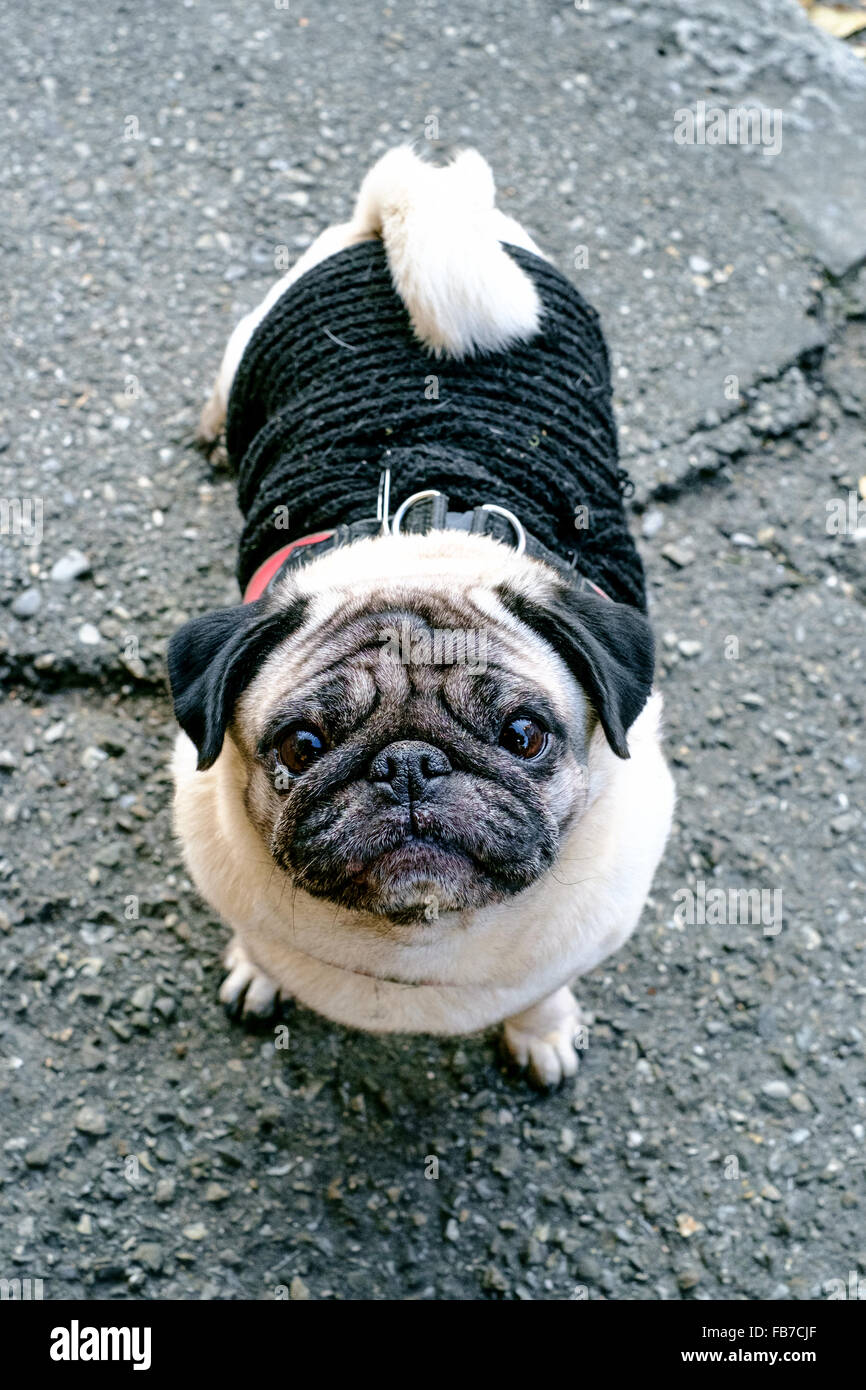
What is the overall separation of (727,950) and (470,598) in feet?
5.14

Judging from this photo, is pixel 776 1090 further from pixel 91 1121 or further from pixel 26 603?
pixel 26 603

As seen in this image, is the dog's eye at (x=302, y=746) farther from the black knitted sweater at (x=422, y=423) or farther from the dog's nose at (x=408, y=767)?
the black knitted sweater at (x=422, y=423)

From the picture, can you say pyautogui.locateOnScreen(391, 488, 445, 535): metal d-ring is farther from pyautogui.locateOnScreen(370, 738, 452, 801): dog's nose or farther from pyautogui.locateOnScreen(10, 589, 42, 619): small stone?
pyautogui.locateOnScreen(10, 589, 42, 619): small stone

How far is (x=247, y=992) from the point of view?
9.67ft

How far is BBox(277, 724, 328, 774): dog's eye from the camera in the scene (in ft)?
6.59

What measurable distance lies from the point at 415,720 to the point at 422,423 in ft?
2.68

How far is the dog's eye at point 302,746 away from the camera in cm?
201

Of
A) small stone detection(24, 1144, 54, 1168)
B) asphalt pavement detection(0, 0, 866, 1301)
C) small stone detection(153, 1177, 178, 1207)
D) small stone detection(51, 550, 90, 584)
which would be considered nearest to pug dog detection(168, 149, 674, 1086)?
asphalt pavement detection(0, 0, 866, 1301)

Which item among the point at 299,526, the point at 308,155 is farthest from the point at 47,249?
the point at 299,526

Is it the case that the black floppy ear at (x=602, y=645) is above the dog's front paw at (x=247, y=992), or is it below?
above

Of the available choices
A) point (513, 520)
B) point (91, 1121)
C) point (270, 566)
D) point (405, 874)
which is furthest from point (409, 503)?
point (91, 1121)

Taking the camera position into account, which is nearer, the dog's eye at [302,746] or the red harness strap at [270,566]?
the dog's eye at [302,746]

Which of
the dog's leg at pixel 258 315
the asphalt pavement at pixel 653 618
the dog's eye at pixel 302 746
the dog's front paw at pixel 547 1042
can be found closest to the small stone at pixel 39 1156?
the asphalt pavement at pixel 653 618

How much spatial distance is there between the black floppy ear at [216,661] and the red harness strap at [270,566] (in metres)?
0.33
